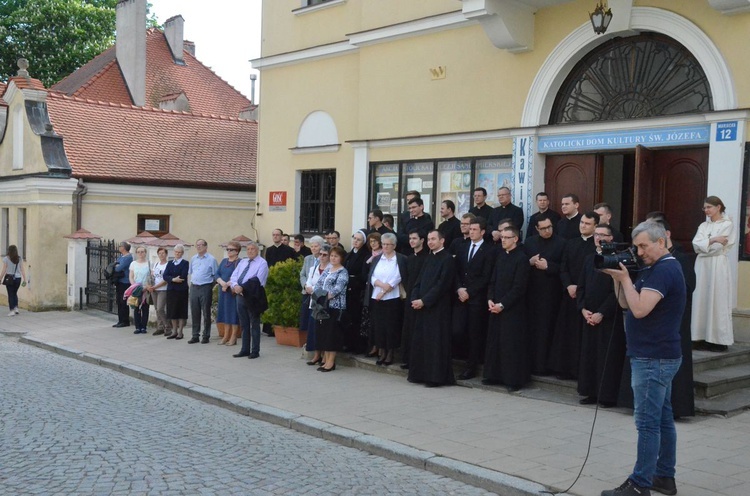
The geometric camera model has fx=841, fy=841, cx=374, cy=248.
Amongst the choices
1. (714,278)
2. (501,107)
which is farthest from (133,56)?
(714,278)

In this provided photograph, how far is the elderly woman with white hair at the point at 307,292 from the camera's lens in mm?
11906

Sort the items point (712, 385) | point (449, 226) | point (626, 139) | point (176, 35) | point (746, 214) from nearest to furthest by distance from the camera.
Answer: point (712, 385) → point (746, 214) → point (626, 139) → point (449, 226) → point (176, 35)

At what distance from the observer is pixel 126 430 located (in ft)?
27.6

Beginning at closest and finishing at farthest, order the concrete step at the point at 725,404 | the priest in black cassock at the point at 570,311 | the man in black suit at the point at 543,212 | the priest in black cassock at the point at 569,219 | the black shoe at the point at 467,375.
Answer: the concrete step at the point at 725,404 → the priest in black cassock at the point at 570,311 → the priest in black cassock at the point at 569,219 → the black shoe at the point at 467,375 → the man in black suit at the point at 543,212

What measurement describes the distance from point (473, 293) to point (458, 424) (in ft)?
7.41

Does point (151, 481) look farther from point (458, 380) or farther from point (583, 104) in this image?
point (583, 104)

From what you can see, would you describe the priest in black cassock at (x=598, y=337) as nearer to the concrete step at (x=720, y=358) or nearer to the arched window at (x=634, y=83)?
the concrete step at (x=720, y=358)

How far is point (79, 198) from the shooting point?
21.7 metres

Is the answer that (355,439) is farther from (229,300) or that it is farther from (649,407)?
(229,300)

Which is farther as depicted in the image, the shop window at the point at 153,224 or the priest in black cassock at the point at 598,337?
the shop window at the point at 153,224

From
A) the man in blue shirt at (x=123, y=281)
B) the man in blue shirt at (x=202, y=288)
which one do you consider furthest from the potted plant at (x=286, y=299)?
the man in blue shirt at (x=123, y=281)

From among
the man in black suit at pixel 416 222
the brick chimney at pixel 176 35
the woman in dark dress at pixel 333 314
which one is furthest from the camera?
the brick chimney at pixel 176 35

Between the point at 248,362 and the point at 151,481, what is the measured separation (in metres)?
6.05

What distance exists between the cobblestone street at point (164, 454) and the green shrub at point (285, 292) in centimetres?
344
